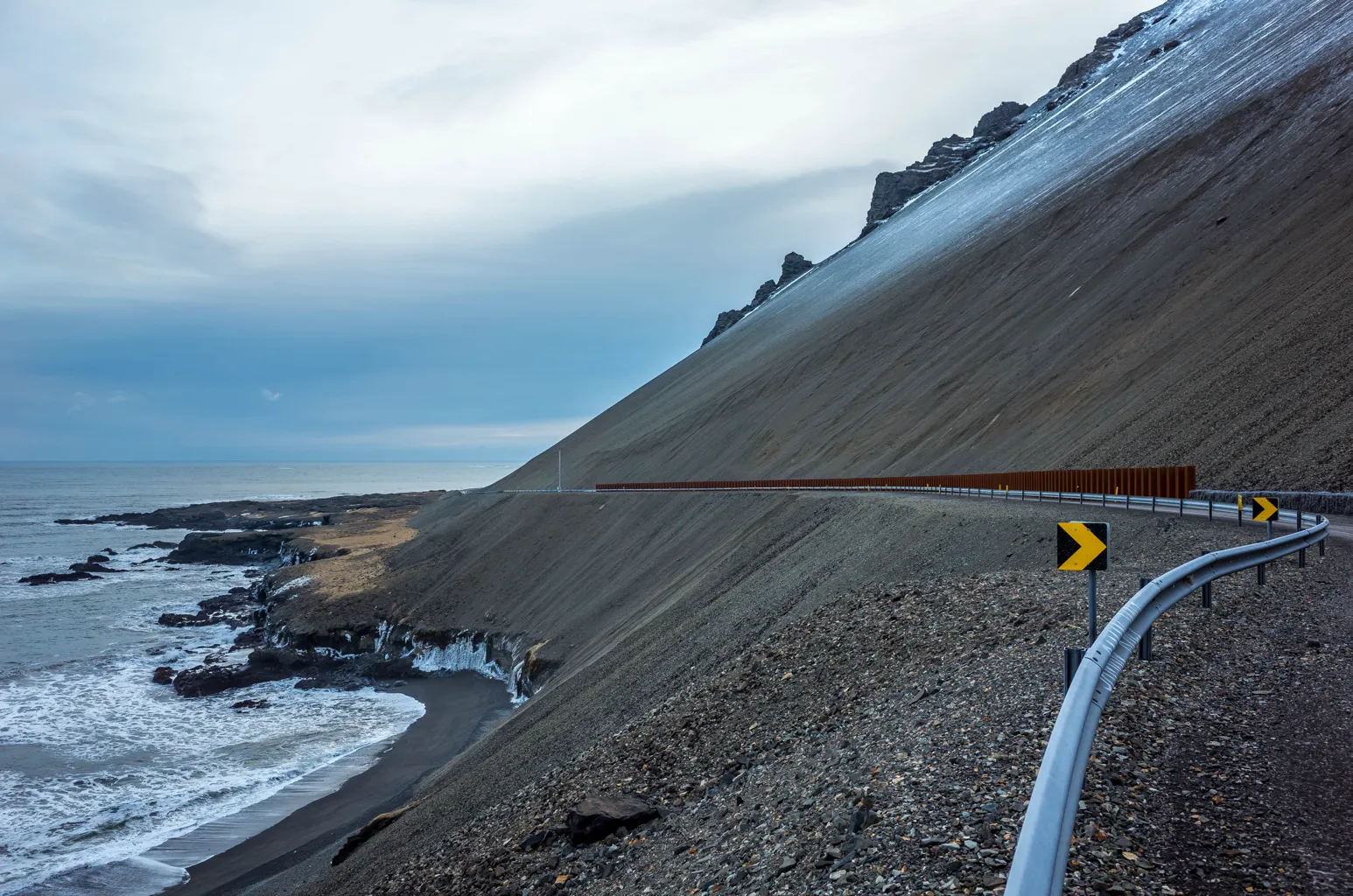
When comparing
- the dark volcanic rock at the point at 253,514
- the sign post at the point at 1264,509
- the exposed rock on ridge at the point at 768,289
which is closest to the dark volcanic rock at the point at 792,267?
the exposed rock on ridge at the point at 768,289

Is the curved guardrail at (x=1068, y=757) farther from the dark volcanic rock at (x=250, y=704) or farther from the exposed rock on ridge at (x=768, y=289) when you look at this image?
the exposed rock on ridge at (x=768, y=289)

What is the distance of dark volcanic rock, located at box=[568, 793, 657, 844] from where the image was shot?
11.0 meters

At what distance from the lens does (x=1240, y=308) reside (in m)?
46.8

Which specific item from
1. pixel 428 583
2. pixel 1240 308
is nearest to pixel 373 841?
pixel 428 583

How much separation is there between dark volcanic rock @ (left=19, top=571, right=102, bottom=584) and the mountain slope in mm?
40885

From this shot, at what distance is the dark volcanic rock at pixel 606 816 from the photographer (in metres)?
11.0

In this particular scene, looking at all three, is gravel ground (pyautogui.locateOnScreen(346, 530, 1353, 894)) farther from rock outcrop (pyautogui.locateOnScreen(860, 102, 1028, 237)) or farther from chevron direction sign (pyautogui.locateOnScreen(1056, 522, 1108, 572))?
rock outcrop (pyautogui.locateOnScreen(860, 102, 1028, 237))

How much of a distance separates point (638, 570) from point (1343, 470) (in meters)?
25.8

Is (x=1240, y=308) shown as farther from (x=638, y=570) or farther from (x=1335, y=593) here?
(x=1335, y=593)

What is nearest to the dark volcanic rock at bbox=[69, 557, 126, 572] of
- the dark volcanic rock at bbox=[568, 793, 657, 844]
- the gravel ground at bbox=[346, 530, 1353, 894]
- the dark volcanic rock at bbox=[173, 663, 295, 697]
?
the dark volcanic rock at bbox=[173, 663, 295, 697]

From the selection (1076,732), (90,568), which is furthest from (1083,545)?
(90,568)

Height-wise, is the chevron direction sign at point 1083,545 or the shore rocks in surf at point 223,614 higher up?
the chevron direction sign at point 1083,545

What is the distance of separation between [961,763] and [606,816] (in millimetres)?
5197

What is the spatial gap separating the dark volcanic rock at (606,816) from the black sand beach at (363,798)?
1296 centimetres
